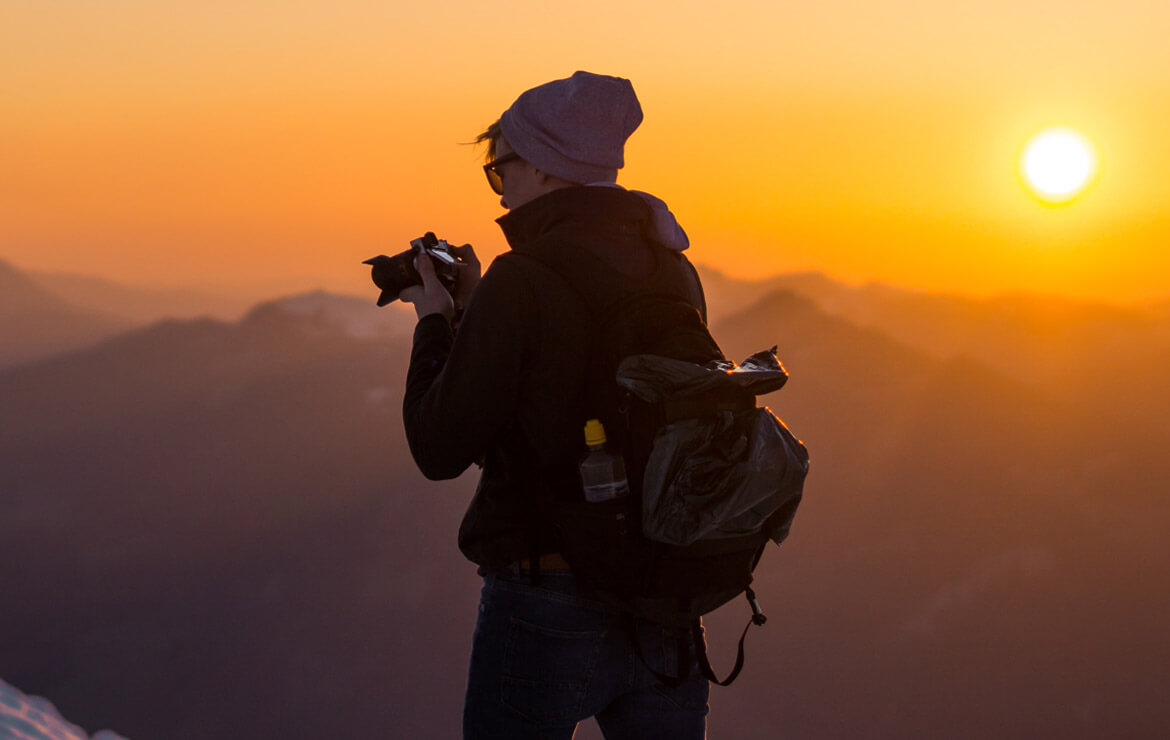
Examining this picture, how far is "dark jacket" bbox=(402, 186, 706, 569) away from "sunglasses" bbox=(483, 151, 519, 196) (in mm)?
161

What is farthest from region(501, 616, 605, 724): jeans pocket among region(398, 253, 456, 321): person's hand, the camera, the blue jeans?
the camera

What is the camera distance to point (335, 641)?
11844 centimetres

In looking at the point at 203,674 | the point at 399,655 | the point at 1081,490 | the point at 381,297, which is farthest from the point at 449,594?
the point at 381,297

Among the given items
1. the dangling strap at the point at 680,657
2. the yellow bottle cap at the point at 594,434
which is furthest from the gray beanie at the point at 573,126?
the dangling strap at the point at 680,657

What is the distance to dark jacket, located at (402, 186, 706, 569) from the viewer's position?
218cm

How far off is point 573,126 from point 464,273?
58cm

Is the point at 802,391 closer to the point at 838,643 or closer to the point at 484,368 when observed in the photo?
the point at 838,643

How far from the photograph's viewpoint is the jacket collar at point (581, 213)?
7.73 ft

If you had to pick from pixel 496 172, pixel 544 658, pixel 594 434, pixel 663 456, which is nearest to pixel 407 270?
pixel 496 172

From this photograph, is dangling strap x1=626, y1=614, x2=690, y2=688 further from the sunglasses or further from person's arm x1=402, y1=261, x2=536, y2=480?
the sunglasses

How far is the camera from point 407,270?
8.85 ft

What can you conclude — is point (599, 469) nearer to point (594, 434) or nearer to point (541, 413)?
point (594, 434)

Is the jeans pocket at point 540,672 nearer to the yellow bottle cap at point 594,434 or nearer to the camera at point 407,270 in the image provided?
the yellow bottle cap at point 594,434

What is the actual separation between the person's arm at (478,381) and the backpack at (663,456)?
0.44 ft
